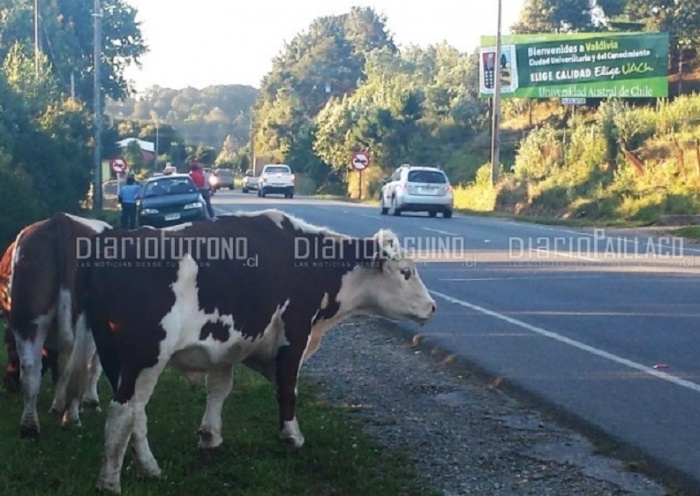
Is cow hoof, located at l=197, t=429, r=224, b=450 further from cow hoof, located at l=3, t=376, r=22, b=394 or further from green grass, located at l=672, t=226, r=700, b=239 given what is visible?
green grass, located at l=672, t=226, r=700, b=239

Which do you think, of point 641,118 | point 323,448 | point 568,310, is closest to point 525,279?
point 568,310

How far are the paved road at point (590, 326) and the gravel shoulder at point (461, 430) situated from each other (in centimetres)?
31

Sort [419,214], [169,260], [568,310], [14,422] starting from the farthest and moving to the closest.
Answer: [419,214]
[568,310]
[14,422]
[169,260]

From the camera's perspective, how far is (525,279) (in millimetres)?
17078

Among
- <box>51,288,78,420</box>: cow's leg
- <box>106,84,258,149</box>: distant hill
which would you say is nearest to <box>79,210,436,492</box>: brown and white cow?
<box>51,288,78,420</box>: cow's leg

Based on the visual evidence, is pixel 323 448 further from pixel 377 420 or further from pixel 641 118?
pixel 641 118

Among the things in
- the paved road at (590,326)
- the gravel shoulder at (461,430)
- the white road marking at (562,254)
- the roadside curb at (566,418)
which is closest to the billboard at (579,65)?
the paved road at (590,326)

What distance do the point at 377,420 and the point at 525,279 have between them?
29.9 ft

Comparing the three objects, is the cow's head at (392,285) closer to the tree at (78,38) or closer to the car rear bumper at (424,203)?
the car rear bumper at (424,203)

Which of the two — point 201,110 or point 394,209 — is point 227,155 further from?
point 394,209

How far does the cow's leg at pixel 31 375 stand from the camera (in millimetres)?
7355

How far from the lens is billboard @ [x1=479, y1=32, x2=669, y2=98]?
1850 inches

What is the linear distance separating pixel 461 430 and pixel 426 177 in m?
26.9

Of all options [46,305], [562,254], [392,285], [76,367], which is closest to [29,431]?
[76,367]
